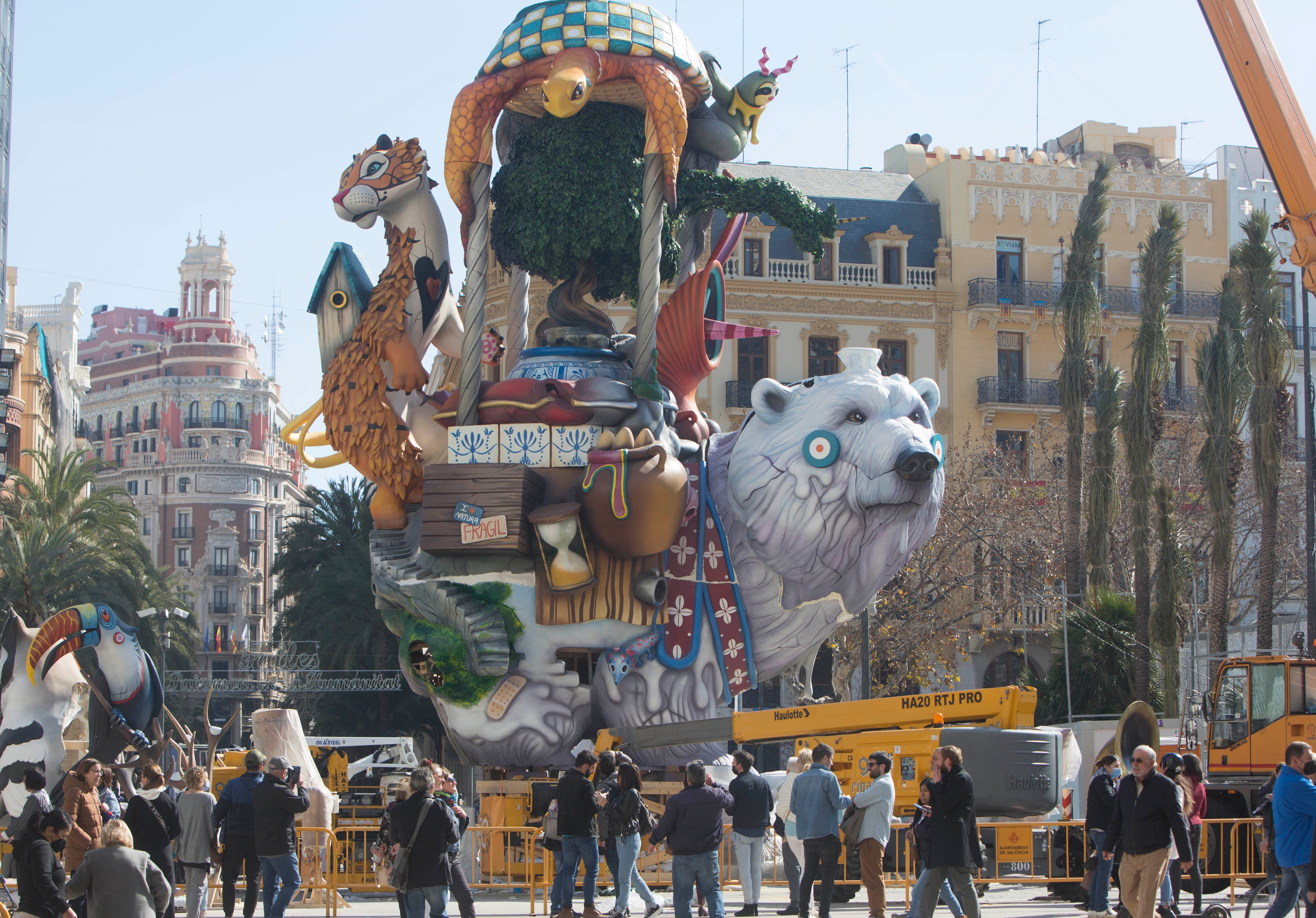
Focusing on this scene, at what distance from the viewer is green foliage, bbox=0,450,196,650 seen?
1455 inches

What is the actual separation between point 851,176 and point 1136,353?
57.2 feet

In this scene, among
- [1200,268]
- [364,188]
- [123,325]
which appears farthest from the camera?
[123,325]

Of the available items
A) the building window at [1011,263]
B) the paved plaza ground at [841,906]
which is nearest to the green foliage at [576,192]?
the paved plaza ground at [841,906]

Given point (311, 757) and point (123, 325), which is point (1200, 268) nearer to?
point (311, 757)

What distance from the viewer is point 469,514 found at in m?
19.0

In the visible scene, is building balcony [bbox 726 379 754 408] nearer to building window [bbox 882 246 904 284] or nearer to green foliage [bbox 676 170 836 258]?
building window [bbox 882 246 904 284]

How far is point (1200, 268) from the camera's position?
4472 cm

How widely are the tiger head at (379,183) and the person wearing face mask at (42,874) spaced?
38.8 ft

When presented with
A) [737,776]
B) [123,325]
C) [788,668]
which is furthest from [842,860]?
[123,325]

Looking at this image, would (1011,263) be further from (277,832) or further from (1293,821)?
(277,832)

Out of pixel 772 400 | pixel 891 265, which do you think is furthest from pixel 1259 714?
pixel 891 265

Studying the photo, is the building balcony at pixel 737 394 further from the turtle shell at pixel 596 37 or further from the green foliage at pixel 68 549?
the turtle shell at pixel 596 37

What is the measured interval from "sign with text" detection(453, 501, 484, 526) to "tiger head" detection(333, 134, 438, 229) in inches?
161

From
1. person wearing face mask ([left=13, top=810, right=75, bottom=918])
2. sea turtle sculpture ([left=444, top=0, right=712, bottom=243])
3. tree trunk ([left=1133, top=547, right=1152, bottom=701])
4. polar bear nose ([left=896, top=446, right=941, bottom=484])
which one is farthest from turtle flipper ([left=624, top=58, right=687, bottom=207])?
tree trunk ([left=1133, top=547, right=1152, bottom=701])
